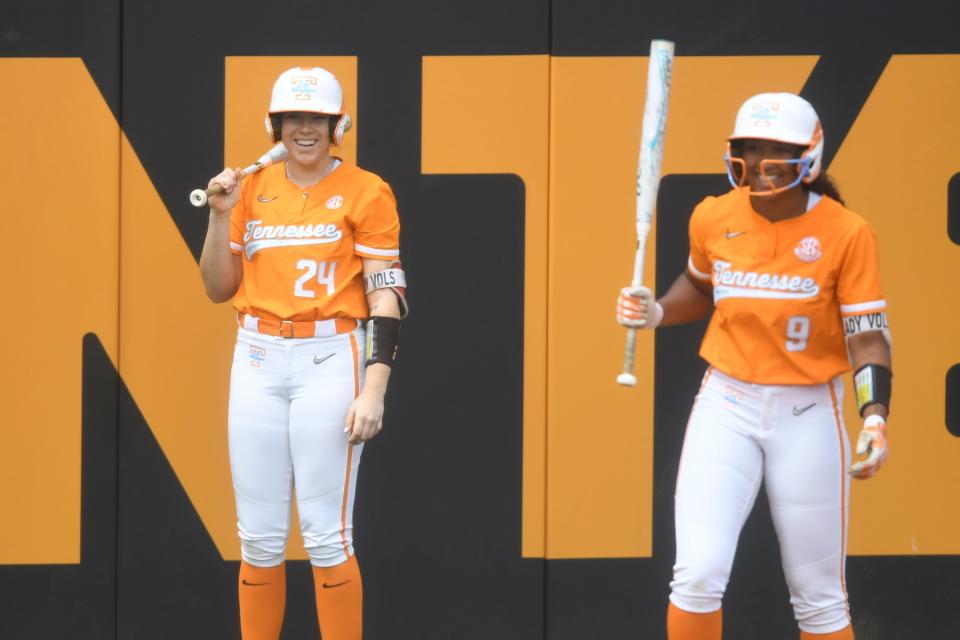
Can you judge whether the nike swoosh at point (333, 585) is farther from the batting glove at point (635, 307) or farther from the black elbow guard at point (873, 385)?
the black elbow guard at point (873, 385)

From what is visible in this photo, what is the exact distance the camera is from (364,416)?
4.03 meters

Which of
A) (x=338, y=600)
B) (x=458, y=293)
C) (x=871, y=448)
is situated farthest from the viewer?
(x=458, y=293)

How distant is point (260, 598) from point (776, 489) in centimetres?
159

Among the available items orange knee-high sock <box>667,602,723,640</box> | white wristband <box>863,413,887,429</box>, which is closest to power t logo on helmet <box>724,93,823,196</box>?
white wristband <box>863,413,887,429</box>

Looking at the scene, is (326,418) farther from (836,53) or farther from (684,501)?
(836,53)

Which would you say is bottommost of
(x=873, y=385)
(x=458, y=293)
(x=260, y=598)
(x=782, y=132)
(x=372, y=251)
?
(x=260, y=598)

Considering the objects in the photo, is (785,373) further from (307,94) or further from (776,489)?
(307,94)

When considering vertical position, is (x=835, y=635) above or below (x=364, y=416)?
below

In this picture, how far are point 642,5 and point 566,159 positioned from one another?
0.61m

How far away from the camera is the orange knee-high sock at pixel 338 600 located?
4160 mm

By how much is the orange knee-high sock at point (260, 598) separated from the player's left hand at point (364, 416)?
1.76 ft

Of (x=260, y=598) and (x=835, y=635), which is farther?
(x=260, y=598)

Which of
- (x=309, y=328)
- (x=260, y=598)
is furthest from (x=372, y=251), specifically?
(x=260, y=598)

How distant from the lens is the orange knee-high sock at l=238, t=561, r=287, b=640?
13.9 feet
